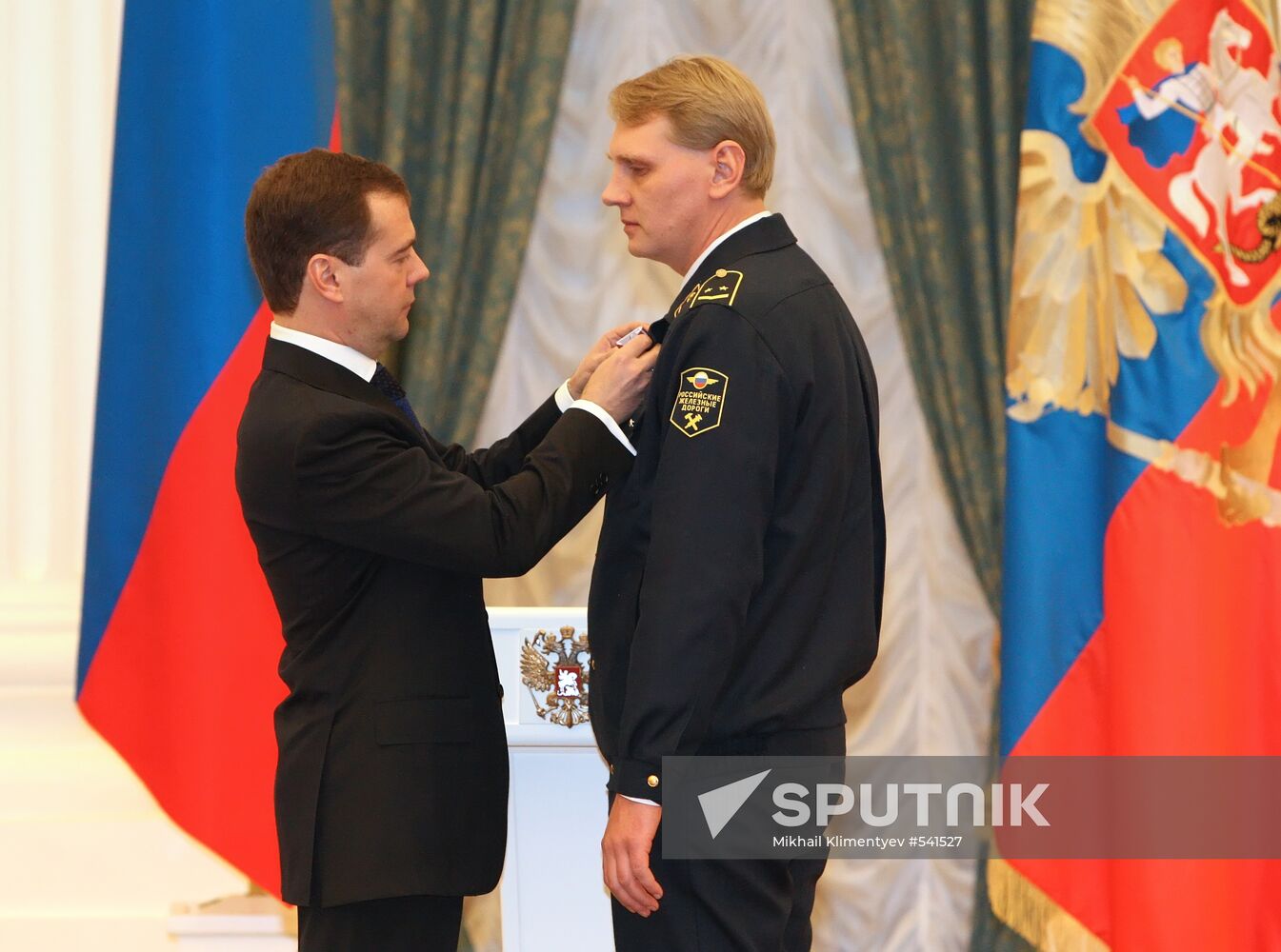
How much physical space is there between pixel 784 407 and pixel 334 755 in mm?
802

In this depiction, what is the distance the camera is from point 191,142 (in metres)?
3.10

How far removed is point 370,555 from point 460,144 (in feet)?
5.32

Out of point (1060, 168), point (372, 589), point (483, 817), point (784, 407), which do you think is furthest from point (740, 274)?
point (1060, 168)

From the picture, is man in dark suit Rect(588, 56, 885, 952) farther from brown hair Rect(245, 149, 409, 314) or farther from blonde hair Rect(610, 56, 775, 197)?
brown hair Rect(245, 149, 409, 314)

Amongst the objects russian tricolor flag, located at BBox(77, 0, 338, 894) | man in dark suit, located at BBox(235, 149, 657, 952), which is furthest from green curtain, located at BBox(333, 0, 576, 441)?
man in dark suit, located at BBox(235, 149, 657, 952)

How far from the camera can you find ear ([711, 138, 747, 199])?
1.83m

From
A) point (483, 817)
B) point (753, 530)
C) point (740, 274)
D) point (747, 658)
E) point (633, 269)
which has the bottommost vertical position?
point (483, 817)

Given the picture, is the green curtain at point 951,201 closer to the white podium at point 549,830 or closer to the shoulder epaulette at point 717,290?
the white podium at point 549,830

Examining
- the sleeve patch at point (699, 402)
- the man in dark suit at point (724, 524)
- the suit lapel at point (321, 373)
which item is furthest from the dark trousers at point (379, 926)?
the sleeve patch at point (699, 402)

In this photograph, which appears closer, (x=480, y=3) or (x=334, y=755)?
(x=334, y=755)

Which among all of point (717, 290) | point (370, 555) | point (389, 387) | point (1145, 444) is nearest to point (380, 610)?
point (370, 555)

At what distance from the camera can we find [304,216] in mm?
1891

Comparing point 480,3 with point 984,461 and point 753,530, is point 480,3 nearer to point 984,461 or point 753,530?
point 984,461

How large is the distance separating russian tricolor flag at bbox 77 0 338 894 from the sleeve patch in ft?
5.59
